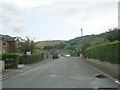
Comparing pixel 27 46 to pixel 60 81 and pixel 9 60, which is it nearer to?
pixel 9 60

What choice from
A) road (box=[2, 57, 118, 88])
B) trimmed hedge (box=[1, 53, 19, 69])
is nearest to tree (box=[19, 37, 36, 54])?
trimmed hedge (box=[1, 53, 19, 69])

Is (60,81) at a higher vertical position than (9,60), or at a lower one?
lower

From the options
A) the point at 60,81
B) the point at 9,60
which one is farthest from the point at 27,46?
the point at 60,81

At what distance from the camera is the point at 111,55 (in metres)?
32.6

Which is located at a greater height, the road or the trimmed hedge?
the trimmed hedge

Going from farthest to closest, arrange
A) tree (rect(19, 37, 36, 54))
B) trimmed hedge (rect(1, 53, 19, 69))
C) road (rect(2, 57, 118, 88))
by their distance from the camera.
→ tree (rect(19, 37, 36, 54)) → trimmed hedge (rect(1, 53, 19, 69)) → road (rect(2, 57, 118, 88))

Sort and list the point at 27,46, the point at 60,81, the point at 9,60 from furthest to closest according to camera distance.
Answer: the point at 27,46 < the point at 9,60 < the point at 60,81

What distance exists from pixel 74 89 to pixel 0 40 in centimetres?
6206

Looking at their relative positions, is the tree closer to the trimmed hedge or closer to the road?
the trimmed hedge

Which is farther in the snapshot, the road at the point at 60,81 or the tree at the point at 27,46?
the tree at the point at 27,46

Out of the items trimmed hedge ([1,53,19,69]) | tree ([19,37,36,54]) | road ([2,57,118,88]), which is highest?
tree ([19,37,36,54])

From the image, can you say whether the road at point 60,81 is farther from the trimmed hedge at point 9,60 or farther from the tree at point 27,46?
the tree at point 27,46

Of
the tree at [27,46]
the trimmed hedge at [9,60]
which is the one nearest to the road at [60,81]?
the trimmed hedge at [9,60]

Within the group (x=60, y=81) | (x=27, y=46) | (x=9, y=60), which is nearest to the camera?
(x=60, y=81)
